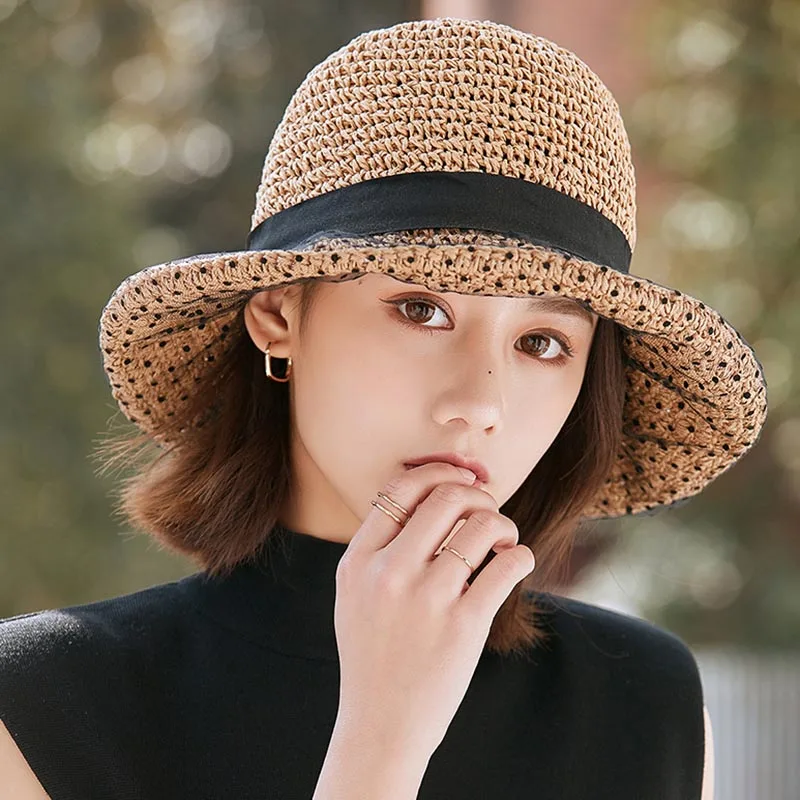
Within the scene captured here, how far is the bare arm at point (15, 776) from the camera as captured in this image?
3.44 ft

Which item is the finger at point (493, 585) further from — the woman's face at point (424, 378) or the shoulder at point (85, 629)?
the shoulder at point (85, 629)

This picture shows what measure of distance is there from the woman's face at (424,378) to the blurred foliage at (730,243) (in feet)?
10.1

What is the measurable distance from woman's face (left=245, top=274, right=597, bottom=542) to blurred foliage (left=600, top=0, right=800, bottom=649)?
3.09 m

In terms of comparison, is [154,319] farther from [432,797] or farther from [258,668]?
[432,797]

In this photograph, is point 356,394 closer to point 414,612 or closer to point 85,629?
point 414,612

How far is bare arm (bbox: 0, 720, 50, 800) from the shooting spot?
1.05 meters

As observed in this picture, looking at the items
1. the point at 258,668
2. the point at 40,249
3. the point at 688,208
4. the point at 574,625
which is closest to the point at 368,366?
the point at 258,668

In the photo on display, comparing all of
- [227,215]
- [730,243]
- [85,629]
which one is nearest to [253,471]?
[85,629]

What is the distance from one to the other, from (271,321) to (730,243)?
3263 millimetres

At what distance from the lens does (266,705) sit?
1.15m

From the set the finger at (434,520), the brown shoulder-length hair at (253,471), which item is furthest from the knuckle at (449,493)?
the brown shoulder-length hair at (253,471)

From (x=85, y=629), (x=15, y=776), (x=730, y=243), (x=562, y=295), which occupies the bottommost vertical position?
(x=15, y=776)

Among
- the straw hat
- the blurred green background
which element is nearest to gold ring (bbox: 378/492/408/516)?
the straw hat

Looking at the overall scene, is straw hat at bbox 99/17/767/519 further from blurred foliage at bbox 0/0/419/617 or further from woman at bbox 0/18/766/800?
blurred foliage at bbox 0/0/419/617
